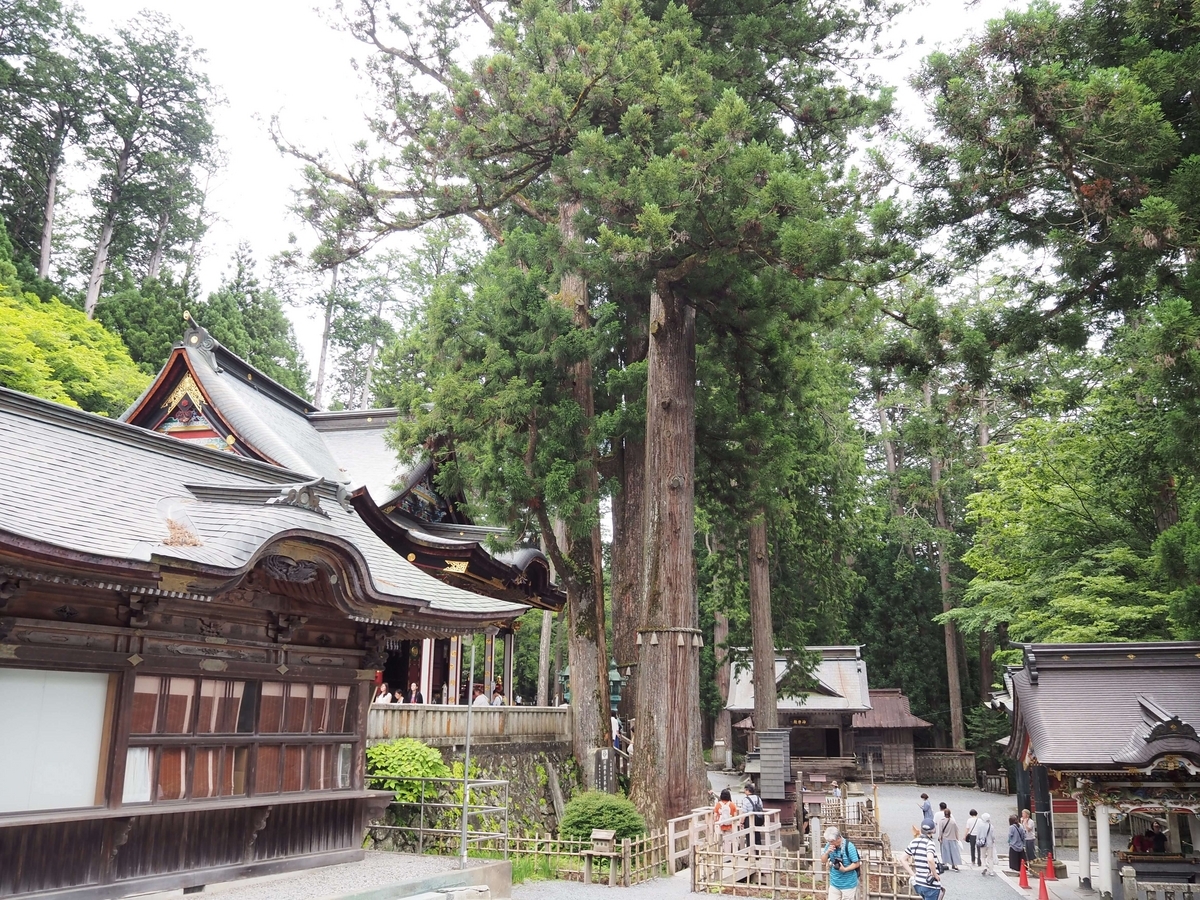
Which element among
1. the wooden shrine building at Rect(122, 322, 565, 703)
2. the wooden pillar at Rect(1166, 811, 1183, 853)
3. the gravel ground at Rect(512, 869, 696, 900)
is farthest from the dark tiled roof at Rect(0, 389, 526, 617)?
the wooden pillar at Rect(1166, 811, 1183, 853)

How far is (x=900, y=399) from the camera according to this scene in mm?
40875

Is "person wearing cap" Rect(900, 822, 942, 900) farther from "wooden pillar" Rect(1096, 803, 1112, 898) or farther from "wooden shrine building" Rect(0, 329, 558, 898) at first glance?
"wooden shrine building" Rect(0, 329, 558, 898)

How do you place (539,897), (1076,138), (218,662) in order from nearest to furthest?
1. (218,662)
2. (1076,138)
3. (539,897)

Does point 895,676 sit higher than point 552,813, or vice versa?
point 895,676

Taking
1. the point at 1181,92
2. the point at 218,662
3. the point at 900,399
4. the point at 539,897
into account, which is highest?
the point at 900,399

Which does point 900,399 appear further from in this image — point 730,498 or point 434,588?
point 434,588

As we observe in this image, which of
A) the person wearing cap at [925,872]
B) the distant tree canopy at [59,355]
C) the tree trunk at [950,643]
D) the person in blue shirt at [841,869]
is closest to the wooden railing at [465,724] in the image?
the person in blue shirt at [841,869]

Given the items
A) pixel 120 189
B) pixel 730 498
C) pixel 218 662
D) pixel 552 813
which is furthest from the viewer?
pixel 120 189

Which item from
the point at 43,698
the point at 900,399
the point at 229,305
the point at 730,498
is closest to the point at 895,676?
the point at 900,399

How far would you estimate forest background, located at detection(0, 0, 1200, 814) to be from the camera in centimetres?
1140

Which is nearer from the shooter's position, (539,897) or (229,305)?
(539,897)

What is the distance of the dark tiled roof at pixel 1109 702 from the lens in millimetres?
13906

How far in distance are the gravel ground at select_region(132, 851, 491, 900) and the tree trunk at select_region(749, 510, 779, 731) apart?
1233 centimetres

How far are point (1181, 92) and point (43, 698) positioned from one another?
14.1 meters
